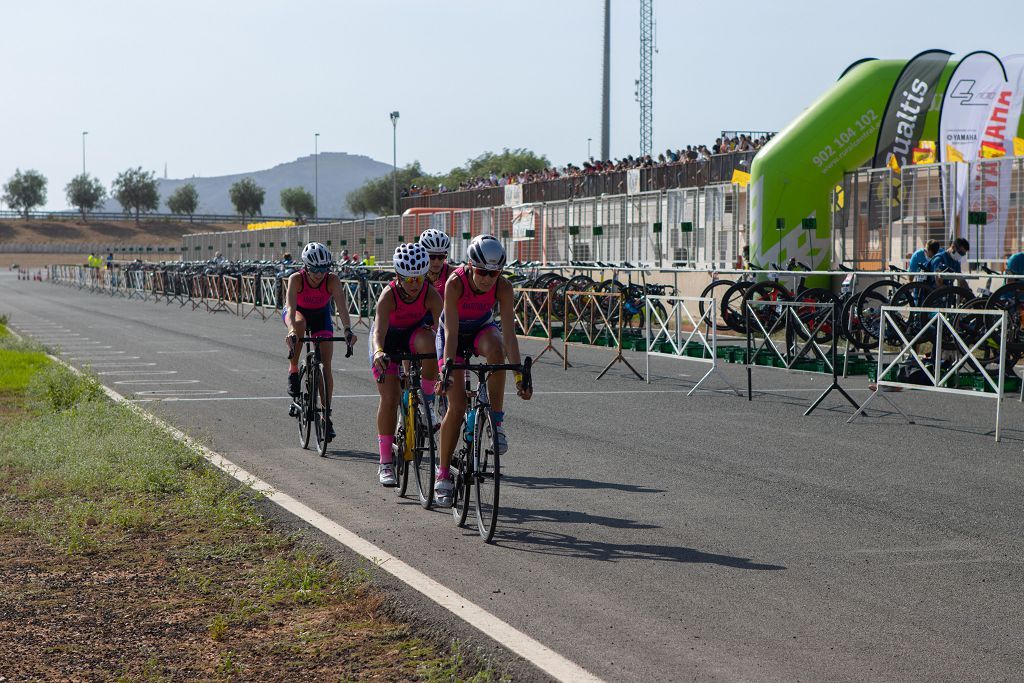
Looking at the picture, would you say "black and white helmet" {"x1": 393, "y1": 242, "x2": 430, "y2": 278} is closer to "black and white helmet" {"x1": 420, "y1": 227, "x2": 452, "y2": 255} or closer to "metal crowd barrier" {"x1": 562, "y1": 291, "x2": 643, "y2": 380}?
"black and white helmet" {"x1": 420, "y1": 227, "x2": 452, "y2": 255}

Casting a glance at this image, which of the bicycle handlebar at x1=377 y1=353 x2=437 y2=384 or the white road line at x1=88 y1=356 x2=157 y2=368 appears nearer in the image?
the bicycle handlebar at x1=377 y1=353 x2=437 y2=384

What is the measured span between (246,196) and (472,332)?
168812mm

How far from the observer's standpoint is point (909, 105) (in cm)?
2544

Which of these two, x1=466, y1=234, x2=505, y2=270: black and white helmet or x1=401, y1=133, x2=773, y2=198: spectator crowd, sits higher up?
x1=401, y1=133, x2=773, y2=198: spectator crowd

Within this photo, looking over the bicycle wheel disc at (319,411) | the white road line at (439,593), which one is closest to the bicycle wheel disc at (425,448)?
the white road line at (439,593)

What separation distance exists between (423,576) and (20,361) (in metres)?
13.8

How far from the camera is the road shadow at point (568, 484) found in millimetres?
9133

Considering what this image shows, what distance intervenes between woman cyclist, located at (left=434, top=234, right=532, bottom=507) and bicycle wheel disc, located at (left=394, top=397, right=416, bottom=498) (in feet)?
2.20

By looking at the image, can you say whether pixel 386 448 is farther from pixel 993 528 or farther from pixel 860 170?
pixel 860 170

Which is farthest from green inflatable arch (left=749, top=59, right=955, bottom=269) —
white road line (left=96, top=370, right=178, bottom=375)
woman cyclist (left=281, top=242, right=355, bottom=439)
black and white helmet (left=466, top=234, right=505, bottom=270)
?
black and white helmet (left=466, top=234, right=505, bottom=270)

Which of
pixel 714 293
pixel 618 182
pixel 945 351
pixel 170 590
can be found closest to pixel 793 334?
A: pixel 945 351

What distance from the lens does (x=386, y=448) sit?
9055mm

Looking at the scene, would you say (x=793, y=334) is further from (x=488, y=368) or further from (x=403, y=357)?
(x=488, y=368)

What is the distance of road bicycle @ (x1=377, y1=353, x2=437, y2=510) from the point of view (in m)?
8.39
